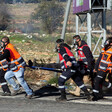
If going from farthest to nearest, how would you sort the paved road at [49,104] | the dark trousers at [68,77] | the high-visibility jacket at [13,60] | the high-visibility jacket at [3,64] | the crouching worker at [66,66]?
the high-visibility jacket at [3,64] → the high-visibility jacket at [13,60] → the dark trousers at [68,77] → the crouching worker at [66,66] → the paved road at [49,104]

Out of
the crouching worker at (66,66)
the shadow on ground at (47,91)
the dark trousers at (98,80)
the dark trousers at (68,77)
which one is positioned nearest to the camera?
the crouching worker at (66,66)

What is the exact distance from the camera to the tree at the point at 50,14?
179ft

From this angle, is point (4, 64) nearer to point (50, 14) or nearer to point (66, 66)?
point (66, 66)

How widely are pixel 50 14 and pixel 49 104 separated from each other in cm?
5193

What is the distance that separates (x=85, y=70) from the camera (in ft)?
34.4

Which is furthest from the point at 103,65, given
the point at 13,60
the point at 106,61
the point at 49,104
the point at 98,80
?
the point at 13,60

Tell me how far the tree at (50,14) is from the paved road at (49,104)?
142 feet

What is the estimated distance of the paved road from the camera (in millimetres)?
8680

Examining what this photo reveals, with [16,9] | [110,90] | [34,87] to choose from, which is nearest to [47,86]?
[34,87]

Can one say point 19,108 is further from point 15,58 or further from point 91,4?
point 91,4

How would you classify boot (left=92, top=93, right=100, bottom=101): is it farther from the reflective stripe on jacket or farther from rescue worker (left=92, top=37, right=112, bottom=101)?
the reflective stripe on jacket

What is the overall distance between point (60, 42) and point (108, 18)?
171 feet

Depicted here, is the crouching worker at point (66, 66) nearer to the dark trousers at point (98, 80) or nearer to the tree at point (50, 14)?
the dark trousers at point (98, 80)

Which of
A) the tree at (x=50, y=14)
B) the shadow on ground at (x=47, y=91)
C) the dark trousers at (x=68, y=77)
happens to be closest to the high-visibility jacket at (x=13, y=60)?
the shadow on ground at (x=47, y=91)
